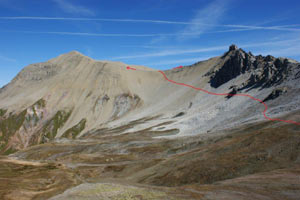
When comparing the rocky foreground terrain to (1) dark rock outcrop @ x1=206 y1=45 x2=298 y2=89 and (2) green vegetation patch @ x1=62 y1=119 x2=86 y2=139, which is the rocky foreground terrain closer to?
(1) dark rock outcrop @ x1=206 y1=45 x2=298 y2=89

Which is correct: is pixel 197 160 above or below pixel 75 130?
below

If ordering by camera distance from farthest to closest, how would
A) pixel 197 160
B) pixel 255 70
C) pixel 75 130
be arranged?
pixel 75 130
pixel 255 70
pixel 197 160

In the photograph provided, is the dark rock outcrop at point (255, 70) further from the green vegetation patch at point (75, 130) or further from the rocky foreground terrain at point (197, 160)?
the green vegetation patch at point (75, 130)

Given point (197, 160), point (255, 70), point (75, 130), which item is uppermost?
point (255, 70)

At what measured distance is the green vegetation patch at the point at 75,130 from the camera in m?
183

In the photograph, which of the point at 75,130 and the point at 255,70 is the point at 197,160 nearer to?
the point at 255,70

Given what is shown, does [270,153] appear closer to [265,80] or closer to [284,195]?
[284,195]

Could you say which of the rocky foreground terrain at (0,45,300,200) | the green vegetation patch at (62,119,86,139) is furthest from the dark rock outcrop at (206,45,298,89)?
the green vegetation patch at (62,119,86,139)

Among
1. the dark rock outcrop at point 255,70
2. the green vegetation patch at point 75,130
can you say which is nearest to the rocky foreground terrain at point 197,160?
the dark rock outcrop at point 255,70

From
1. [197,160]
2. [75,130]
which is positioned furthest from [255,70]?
[75,130]

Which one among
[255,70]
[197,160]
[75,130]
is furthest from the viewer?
[75,130]

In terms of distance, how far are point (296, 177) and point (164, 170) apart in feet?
86.3

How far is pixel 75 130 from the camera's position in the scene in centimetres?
18888

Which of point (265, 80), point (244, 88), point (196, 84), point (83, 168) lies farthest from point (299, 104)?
point (196, 84)
